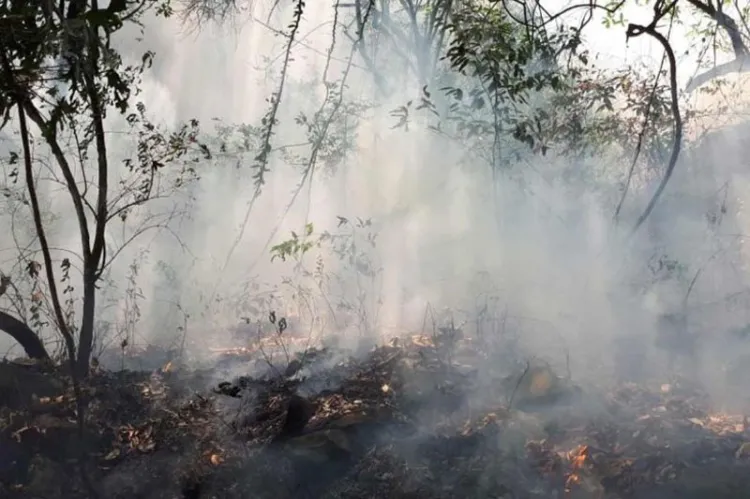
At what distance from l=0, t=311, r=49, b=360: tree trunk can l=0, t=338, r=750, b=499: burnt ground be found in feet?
0.38

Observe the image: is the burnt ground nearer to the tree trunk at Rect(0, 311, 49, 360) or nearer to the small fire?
the small fire

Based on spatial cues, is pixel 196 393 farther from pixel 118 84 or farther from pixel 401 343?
pixel 118 84

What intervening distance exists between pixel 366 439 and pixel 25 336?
210 centimetres

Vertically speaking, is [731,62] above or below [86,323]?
above

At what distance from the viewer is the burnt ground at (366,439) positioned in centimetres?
308

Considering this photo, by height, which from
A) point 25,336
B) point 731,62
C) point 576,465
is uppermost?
point 731,62

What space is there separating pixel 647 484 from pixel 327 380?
1881mm

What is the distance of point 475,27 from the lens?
341 cm

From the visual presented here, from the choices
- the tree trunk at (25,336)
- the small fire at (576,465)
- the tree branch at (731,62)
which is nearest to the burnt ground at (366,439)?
the small fire at (576,465)

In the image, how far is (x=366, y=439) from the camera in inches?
133

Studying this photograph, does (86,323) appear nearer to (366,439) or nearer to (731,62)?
(366,439)

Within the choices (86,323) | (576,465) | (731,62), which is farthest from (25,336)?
(731,62)

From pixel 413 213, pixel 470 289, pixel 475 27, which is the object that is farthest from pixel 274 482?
pixel 413 213

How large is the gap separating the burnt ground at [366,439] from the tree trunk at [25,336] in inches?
4.6
